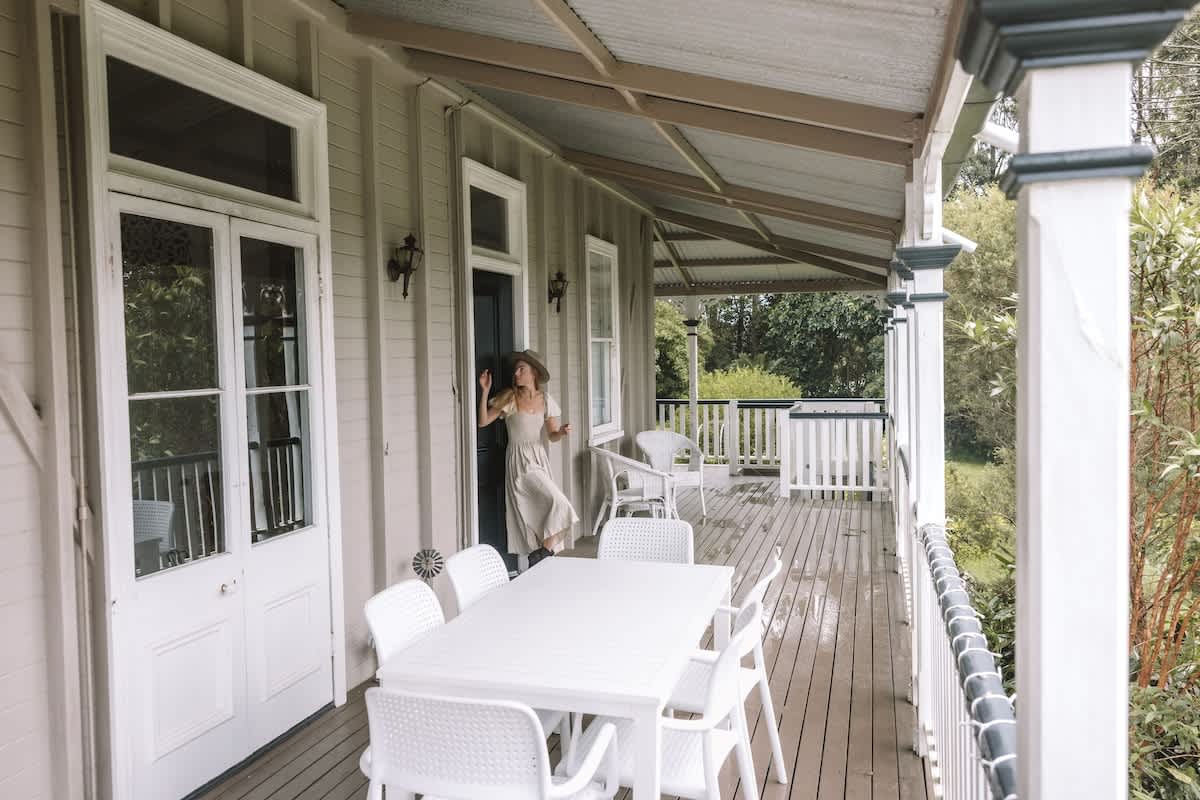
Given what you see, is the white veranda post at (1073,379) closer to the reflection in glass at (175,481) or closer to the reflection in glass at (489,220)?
the reflection in glass at (175,481)

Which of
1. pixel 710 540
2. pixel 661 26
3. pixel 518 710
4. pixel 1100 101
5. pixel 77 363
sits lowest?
pixel 710 540

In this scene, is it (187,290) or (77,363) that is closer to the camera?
(77,363)

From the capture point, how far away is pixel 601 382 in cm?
811

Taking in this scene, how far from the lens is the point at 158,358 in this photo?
3113mm

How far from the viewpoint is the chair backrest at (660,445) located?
8.60 meters

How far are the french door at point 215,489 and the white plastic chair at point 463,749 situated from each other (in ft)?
4.21

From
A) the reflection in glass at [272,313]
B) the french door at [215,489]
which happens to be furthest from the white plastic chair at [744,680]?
the reflection in glass at [272,313]

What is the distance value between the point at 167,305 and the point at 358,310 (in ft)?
3.94

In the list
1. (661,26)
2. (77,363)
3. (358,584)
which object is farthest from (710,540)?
(77,363)

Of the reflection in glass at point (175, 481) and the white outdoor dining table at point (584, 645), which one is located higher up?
the reflection in glass at point (175, 481)

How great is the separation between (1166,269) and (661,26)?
2705 millimetres

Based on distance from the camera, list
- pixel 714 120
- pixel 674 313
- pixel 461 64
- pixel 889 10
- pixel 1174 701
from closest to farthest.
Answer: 1. pixel 889 10
2. pixel 1174 701
3. pixel 714 120
4. pixel 461 64
5. pixel 674 313

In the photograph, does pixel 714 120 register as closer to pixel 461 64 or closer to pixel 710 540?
pixel 461 64

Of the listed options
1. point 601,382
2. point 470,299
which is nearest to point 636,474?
point 601,382
